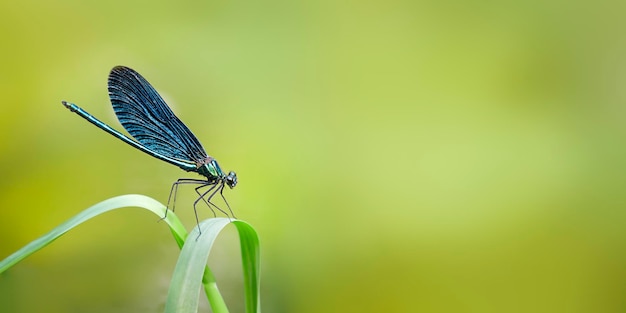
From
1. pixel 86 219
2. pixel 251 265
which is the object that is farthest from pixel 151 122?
pixel 251 265

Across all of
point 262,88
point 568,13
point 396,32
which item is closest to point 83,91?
point 262,88

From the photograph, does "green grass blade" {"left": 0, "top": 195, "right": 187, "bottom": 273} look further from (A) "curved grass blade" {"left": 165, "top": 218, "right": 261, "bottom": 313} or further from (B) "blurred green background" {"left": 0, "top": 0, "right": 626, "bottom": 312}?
(B) "blurred green background" {"left": 0, "top": 0, "right": 626, "bottom": 312}

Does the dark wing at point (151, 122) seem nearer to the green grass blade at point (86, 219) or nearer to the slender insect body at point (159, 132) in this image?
the slender insect body at point (159, 132)

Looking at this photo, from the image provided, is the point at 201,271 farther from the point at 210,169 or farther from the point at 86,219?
the point at 210,169

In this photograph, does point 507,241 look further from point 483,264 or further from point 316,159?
point 316,159

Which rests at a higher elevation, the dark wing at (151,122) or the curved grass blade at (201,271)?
the dark wing at (151,122)

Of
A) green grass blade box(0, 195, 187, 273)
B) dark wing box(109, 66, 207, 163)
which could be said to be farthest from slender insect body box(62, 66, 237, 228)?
green grass blade box(0, 195, 187, 273)

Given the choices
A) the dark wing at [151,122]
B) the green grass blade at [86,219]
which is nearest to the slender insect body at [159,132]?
the dark wing at [151,122]
